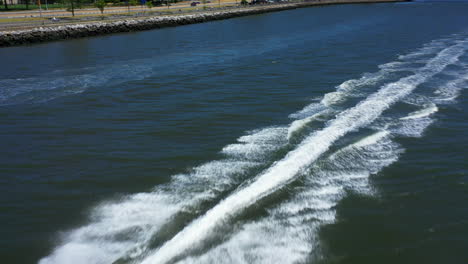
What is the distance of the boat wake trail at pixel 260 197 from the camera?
6059 millimetres

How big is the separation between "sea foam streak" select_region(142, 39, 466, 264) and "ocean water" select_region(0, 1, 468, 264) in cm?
3

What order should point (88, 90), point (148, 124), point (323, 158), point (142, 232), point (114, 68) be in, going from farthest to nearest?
point (114, 68) < point (88, 90) < point (148, 124) < point (323, 158) < point (142, 232)

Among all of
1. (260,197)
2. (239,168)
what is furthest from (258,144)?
(260,197)

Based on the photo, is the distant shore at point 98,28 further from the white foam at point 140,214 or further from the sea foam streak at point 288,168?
the white foam at point 140,214

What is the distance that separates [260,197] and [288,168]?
4.38 feet

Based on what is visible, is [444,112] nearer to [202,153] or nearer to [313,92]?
[313,92]

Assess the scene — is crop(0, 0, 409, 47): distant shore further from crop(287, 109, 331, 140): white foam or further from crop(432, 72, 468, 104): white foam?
crop(432, 72, 468, 104): white foam

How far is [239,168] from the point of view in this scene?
859cm

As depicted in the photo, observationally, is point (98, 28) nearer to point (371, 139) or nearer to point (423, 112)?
point (423, 112)

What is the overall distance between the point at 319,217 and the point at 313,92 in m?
8.81

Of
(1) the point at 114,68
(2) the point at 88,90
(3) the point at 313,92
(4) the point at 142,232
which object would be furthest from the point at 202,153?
(1) the point at 114,68

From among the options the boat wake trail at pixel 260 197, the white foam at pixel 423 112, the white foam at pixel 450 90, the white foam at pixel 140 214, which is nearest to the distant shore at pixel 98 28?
the boat wake trail at pixel 260 197

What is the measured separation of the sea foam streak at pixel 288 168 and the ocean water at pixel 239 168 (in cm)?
3

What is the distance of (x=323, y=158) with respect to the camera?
29.4 ft
